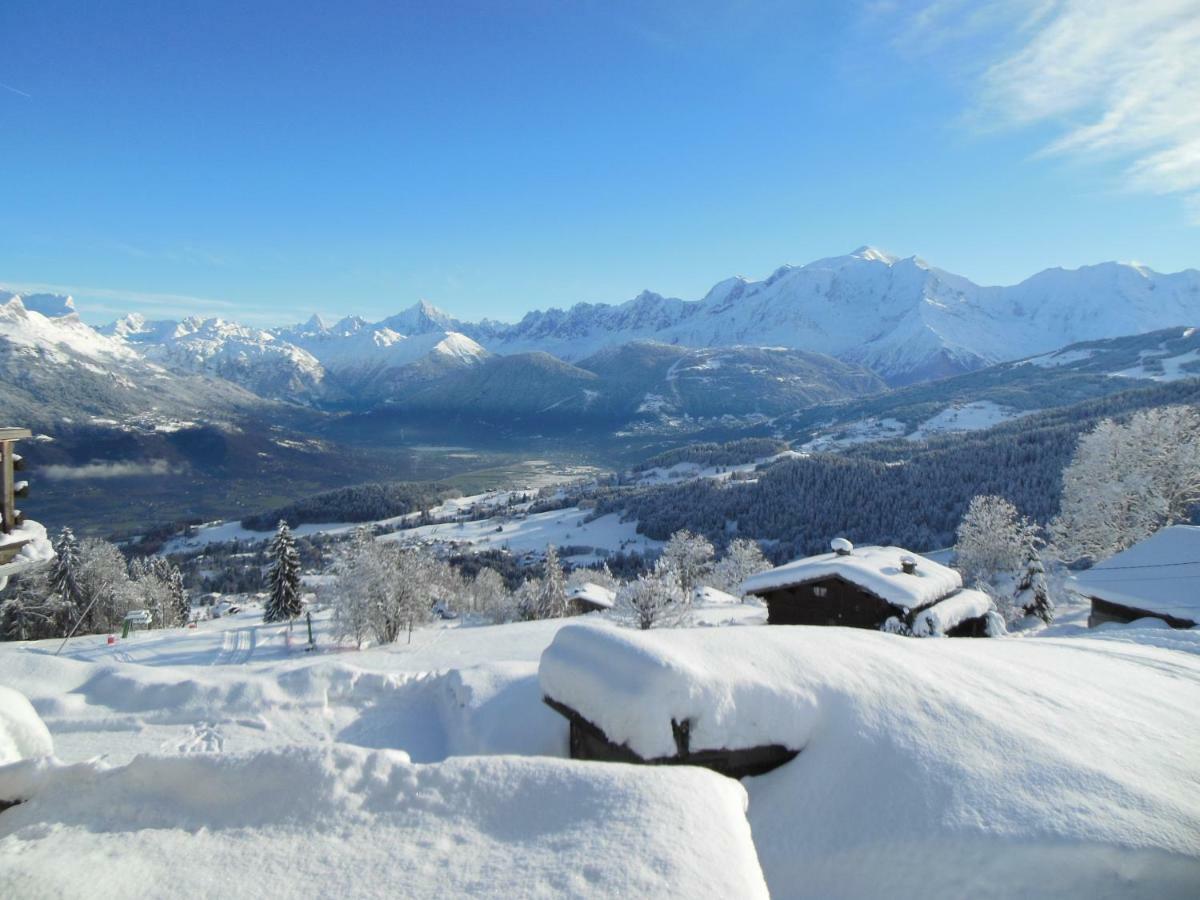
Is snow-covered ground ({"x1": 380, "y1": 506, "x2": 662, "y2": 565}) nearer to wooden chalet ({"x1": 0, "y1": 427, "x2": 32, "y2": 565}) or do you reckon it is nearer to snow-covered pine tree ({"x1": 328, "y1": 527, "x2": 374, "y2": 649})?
snow-covered pine tree ({"x1": 328, "y1": 527, "x2": 374, "y2": 649})

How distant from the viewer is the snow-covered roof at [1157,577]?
907 inches

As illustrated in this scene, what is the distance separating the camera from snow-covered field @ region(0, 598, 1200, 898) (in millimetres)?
4988

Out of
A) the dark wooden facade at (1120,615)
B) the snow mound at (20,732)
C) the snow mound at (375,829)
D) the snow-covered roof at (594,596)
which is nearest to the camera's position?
the snow mound at (375,829)

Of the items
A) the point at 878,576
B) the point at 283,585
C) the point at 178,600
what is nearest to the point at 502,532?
the point at 178,600

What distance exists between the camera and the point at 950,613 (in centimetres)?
2464

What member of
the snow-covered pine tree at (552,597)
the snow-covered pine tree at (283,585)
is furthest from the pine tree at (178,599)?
the snow-covered pine tree at (552,597)

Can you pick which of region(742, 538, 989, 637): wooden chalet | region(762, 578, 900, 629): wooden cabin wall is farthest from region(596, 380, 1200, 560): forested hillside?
region(762, 578, 900, 629): wooden cabin wall

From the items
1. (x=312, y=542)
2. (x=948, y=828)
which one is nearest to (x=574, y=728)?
(x=948, y=828)

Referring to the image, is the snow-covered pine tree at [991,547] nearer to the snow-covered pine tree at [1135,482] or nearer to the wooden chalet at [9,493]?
the snow-covered pine tree at [1135,482]

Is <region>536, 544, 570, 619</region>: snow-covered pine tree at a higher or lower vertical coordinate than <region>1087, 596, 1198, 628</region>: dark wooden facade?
lower

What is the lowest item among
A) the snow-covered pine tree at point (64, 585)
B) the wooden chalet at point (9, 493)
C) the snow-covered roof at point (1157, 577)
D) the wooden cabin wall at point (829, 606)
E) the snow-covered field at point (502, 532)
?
the snow-covered field at point (502, 532)

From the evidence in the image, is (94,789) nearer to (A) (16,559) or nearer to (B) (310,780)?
(B) (310,780)

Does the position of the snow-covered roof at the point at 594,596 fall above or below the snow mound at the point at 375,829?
below

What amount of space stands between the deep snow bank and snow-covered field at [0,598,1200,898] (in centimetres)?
3
